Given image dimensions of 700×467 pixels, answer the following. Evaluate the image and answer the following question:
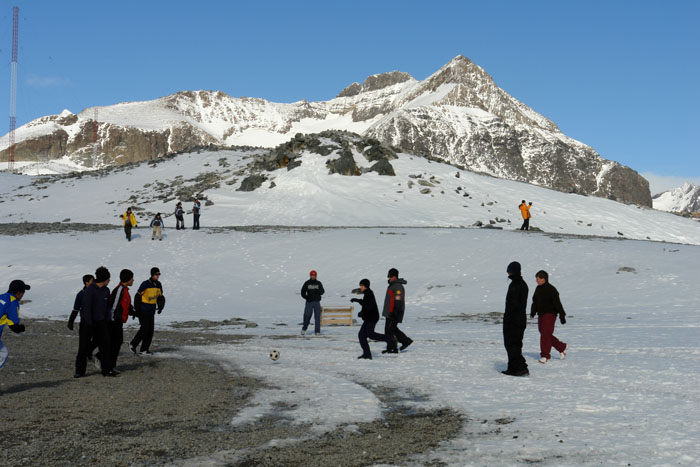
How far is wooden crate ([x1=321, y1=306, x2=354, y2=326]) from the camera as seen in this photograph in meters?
20.3

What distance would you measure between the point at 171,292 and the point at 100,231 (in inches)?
537

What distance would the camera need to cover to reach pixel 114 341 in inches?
444

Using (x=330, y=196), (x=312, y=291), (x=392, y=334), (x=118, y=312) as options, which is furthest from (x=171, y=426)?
(x=330, y=196)

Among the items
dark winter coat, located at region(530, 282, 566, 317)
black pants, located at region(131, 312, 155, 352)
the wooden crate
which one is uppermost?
dark winter coat, located at region(530, 282, 566, 317)

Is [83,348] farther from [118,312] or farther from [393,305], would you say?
[393,305]

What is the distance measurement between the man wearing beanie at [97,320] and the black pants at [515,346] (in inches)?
284

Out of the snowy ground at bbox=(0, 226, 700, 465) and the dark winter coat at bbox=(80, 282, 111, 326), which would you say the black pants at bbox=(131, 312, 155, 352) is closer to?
the snowy ground at bbox=(0, 226, 700, 465)

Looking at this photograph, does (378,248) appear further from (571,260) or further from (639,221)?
(639,221)

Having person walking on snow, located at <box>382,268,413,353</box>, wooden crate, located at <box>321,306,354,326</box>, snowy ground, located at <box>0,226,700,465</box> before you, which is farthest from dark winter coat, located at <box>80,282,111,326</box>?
wooden crate, located at <box>321,306,354,326</box>

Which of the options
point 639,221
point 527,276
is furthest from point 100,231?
point 639,221

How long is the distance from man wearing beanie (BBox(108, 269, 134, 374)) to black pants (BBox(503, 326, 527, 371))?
23.2ft

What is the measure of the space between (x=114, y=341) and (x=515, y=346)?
7.48 metres

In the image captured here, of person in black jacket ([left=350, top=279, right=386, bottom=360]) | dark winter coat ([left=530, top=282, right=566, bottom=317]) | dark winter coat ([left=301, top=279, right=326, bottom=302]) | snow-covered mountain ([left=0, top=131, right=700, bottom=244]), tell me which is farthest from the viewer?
snow-covered mountain ([left=0, top=131, right=700, bottom=244])

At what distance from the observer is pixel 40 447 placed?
6.43 m
